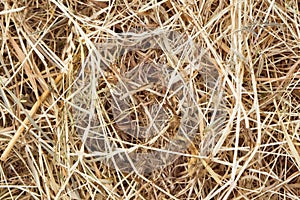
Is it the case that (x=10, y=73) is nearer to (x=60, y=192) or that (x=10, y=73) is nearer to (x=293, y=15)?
(x=60, y=192)

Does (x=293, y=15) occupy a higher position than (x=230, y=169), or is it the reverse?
(x=293, y=15)

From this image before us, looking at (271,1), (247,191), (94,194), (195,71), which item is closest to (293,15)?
(271,1)

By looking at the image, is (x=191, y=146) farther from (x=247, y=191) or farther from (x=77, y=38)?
(x=77, y=38)

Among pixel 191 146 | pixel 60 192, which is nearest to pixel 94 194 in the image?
pixel 60 192

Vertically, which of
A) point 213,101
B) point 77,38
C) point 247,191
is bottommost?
point 247,191

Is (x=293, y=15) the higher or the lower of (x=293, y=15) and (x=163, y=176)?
the higher
